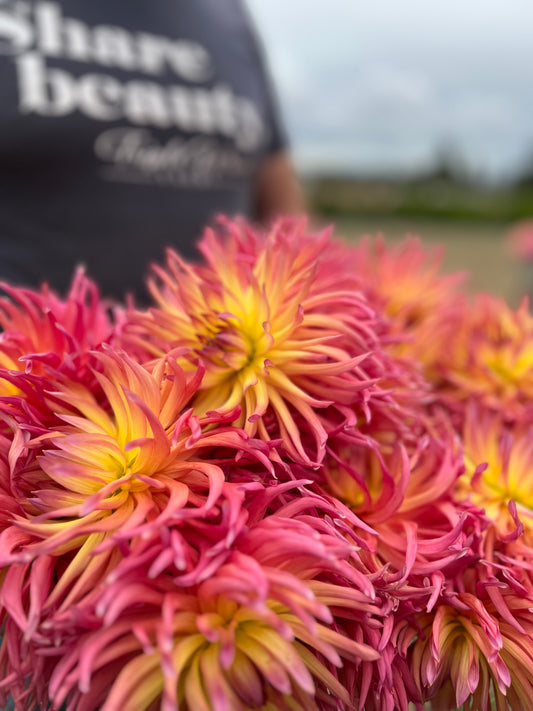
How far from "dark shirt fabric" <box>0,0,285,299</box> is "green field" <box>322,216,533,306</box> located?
1.56 meters

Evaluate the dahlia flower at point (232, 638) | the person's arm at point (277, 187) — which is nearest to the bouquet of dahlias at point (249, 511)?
the dahlia flower at point (232, 638)

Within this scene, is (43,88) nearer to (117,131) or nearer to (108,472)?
(117,131)

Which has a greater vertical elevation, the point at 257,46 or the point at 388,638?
the point at 257,46

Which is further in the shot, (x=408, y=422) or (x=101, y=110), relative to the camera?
(x=101, y=110)

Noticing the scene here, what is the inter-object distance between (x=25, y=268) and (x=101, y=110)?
0.50 feet

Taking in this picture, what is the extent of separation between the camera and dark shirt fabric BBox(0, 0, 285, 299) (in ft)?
1.76

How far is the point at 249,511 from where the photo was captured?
20 cm

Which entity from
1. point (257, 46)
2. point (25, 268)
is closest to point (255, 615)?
point (25, 268)

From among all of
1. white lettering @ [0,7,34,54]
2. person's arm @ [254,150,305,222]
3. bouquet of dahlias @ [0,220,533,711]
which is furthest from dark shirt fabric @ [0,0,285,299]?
bouquet of dahlias @ [0,220,533,711]

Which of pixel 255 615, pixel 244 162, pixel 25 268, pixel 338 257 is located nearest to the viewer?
pixel 255 615

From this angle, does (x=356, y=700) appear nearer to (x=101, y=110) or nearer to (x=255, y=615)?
(x=255, y=615)

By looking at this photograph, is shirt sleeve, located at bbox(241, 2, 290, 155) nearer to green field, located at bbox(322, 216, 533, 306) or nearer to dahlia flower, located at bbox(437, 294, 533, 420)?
dahlia flower, located at bbox(437, 294, 533, 420)

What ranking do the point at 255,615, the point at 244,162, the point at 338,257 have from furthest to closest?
the point at 244,162
the point at 338,257
the point at 255,615

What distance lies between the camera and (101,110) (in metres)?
0.57
